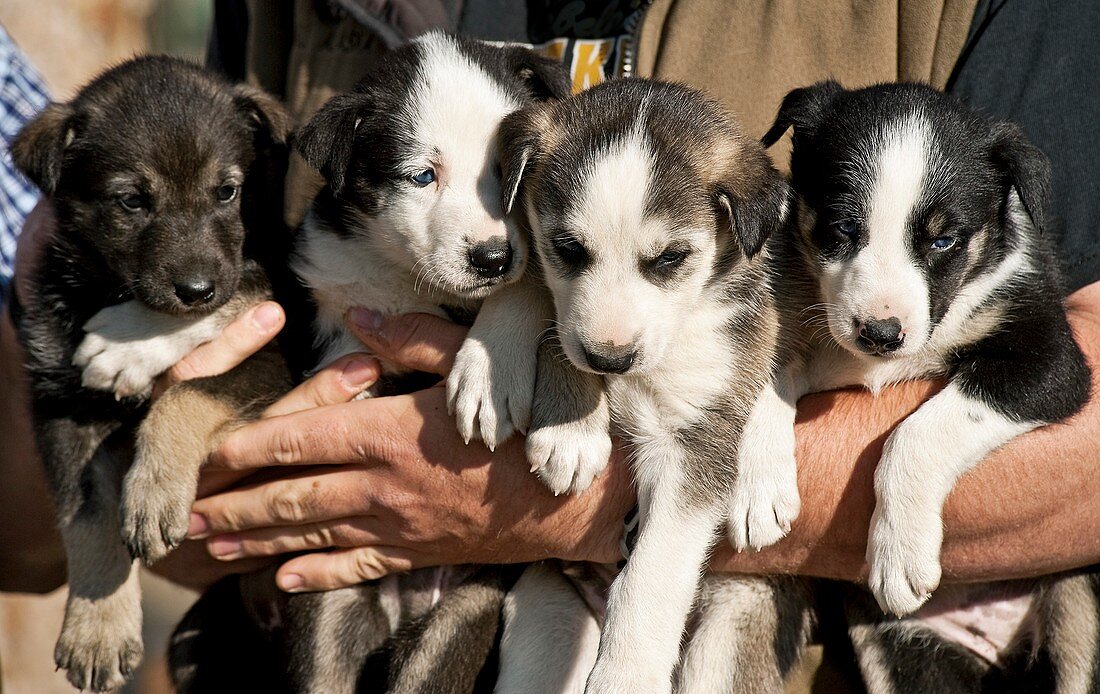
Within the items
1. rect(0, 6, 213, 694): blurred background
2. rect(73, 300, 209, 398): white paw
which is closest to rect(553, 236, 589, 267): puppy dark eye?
rect(73, 300, 209, 398): white paw

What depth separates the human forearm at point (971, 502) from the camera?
8.16 ft

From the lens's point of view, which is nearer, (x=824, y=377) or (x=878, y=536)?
(x=878, y=536)

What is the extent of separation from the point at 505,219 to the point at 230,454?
1020 millimetres

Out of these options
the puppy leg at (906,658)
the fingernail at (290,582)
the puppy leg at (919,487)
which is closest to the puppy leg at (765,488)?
the puppy leg at (919,487)

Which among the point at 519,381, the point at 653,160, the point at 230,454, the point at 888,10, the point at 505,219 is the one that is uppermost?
the point at 888,10

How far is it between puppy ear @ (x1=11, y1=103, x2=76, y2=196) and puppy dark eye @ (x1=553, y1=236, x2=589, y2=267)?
1.45 m

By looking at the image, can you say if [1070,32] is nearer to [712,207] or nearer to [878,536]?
[712,207]

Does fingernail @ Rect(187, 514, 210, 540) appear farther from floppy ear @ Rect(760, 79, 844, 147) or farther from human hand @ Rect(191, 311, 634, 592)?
floppy ear @ Rect(760, 79, 844, 147)

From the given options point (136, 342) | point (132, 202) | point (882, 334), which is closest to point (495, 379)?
point (882, 334)

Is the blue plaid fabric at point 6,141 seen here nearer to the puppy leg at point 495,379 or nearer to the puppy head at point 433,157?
the puppy head at point 433,157

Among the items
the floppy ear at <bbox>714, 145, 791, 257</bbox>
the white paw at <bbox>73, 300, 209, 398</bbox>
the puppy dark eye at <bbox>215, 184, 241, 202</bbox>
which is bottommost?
the white paw at <bbox>73, 300, 209, 398</bbox>

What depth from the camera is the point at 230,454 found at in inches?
110

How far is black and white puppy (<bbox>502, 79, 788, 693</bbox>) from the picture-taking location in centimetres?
237

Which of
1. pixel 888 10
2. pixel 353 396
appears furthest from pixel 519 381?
pixel 888 10
